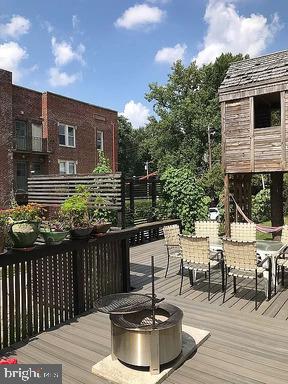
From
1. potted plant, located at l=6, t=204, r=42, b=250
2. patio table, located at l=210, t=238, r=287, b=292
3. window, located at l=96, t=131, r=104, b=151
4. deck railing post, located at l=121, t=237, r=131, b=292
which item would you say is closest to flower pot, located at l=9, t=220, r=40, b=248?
potted plant, located at l=6, t=204, r=42, b=250

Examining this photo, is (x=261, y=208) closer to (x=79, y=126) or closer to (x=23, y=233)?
(x=79, y=126)

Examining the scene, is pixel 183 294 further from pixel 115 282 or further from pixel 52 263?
pixel 52 263

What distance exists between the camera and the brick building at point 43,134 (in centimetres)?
1923

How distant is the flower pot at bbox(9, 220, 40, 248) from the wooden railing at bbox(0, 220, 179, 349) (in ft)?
0.35

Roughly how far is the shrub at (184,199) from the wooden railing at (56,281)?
17.9 ft

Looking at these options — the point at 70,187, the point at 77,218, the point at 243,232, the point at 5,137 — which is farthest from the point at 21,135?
the point at 77,218

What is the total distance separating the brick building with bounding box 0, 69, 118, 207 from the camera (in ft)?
63.1

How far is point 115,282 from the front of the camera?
5.34 meters

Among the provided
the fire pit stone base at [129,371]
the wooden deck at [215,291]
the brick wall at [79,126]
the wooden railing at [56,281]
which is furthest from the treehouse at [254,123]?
the brick wall at [79,126]

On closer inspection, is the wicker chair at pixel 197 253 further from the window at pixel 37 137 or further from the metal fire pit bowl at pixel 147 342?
the window at pixel 37 137

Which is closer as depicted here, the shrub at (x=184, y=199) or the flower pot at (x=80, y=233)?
the flower pot at (x=80, y=233)

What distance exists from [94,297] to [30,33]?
863cm

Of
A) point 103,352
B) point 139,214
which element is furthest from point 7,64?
point 103,352

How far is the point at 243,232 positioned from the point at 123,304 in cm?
402
